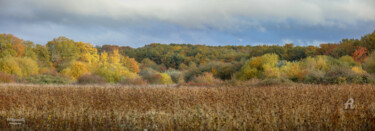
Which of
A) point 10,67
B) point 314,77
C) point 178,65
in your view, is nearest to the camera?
point 314,77

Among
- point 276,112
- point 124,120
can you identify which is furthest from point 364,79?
point 124,120

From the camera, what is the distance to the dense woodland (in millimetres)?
21859

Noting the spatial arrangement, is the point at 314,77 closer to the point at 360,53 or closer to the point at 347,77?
the point at 347,77

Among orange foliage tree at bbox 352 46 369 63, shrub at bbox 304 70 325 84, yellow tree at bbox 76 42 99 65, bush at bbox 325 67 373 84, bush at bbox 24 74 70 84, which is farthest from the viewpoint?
yellow tree at bbox 76 42 99 65

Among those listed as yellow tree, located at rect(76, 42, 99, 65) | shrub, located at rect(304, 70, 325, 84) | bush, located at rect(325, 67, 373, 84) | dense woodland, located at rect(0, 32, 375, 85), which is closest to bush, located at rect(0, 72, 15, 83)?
dense woodland, located at rect(0, 32, 375, 85)

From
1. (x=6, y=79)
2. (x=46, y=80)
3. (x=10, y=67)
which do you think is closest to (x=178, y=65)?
(x=10, y=67)

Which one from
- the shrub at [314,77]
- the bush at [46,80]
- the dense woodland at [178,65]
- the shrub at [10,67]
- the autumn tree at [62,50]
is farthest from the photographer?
the autumn tree at [62,50]

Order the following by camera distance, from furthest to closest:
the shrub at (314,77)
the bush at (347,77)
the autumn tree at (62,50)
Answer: the autumn tree at (62,50), the shrub at (314,77), the bush at (347,77)

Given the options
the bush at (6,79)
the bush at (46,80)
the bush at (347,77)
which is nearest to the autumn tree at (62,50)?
the bush at (46,80)

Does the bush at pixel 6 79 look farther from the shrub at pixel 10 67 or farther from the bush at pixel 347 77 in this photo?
the bush at pixel 347 77

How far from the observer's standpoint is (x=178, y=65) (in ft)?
204

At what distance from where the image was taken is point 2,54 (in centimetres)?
3700

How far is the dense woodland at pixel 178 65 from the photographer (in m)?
21.9

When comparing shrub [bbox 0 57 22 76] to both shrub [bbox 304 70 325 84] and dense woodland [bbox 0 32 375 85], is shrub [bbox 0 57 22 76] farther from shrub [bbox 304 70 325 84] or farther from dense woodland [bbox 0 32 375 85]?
shrub [bbox 304 70 325 84]
